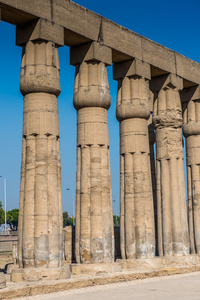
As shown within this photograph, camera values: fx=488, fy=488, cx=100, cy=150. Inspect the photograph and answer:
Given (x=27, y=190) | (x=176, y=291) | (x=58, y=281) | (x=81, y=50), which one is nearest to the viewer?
(x=176, y=291)

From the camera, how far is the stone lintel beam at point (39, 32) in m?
17.4

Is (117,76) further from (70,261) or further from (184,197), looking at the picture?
(70,261)

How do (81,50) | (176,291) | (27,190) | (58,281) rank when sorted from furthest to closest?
(81,50) < (27,190) < (58,281) < (176,291)

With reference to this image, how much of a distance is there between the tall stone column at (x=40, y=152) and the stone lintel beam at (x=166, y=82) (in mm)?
7750

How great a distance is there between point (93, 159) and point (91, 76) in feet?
11.0

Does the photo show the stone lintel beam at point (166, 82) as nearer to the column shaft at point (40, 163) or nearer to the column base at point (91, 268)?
the column shaft at point (40, 163)

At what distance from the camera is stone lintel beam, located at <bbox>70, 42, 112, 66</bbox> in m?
19.7

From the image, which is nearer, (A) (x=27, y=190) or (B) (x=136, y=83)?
(A) (x=27, y=190)

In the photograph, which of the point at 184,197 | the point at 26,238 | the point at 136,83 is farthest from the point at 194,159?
the point at 26,238

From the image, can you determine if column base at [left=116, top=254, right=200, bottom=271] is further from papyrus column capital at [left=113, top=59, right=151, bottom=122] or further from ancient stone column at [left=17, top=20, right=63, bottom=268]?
papyrus column capital at [left=113, top=59, right=151, bottom=122]

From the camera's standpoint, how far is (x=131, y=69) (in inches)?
859

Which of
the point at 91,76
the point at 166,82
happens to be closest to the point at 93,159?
the point at 91,76

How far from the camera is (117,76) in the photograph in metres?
22.2

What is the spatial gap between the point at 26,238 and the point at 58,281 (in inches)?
74.4
